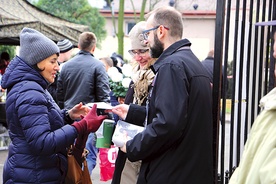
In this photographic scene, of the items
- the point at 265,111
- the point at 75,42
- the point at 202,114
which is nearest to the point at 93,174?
the point at 75,42

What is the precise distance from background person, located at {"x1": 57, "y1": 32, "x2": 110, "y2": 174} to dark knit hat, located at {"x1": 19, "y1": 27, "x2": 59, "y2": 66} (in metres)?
2.88

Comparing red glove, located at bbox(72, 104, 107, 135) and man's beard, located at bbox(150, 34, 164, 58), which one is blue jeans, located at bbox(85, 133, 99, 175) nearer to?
red glove, located at bbox(72, 104, 107, 135)

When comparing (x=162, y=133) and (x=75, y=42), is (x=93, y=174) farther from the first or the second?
(x=162, y=133)

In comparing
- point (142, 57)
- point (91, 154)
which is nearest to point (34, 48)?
point (142, 57)

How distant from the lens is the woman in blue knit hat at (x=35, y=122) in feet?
10.2

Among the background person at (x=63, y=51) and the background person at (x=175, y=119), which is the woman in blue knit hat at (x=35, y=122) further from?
the background person at (x=63, y=51)

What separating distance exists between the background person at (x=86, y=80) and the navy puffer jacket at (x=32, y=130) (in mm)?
2945

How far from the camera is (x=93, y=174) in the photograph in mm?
7254

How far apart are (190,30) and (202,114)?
3169 cm

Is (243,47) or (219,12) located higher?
(219,12)

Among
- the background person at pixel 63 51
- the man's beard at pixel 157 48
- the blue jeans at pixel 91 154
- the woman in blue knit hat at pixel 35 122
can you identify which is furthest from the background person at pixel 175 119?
the background person at pixel 63 51

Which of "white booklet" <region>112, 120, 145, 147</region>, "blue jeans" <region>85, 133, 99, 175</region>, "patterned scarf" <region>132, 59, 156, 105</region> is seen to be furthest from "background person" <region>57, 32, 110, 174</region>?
"white booklet" <region>112, 120, 145, 147</region>

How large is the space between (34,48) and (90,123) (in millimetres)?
676

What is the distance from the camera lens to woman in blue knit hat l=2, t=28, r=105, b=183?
3.10 meters
